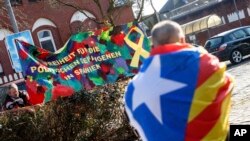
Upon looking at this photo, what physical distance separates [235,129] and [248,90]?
21.3ft

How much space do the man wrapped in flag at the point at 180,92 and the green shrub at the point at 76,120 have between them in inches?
146

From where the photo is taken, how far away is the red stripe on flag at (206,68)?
3.05 metres

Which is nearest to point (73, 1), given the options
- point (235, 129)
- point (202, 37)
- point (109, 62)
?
point (202, 37)

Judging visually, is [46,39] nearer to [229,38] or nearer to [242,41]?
[229,38]

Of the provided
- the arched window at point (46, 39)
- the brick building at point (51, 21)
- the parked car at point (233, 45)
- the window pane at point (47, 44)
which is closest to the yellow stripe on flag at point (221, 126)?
the parked car at point (233, 45)

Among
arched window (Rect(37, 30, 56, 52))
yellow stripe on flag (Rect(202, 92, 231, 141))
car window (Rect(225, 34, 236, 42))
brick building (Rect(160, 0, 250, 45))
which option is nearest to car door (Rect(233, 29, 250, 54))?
car window (Rect(225, 34, 236, 42))

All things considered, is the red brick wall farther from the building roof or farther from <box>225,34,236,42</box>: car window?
<box>225,34,236,42</box>: car window

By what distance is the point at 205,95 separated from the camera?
Result: 306cm

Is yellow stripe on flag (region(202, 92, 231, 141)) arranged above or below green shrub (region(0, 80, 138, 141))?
above

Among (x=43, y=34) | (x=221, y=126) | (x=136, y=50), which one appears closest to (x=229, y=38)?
(x=136, y=50)

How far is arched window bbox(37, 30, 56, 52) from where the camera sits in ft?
93.1

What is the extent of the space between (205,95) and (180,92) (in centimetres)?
17

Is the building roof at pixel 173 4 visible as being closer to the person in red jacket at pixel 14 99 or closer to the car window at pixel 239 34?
the car window at pixel 239 34

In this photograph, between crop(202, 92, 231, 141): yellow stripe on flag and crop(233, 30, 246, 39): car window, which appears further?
crop(233, 30, 246, 39): car window
